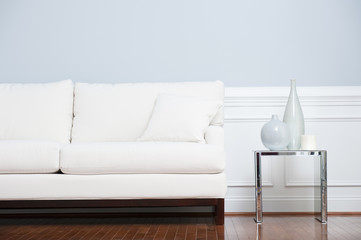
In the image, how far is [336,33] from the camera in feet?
10.6

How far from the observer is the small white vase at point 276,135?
2.74m

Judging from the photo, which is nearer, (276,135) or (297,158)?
(276,135)

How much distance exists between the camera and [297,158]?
3146mm

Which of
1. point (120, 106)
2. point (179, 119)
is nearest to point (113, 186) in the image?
point (179, 119)

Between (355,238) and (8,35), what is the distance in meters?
2.67

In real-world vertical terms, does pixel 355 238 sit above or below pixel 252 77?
below

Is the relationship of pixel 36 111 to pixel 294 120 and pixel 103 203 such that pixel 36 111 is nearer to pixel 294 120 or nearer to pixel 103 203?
pixel 103 203

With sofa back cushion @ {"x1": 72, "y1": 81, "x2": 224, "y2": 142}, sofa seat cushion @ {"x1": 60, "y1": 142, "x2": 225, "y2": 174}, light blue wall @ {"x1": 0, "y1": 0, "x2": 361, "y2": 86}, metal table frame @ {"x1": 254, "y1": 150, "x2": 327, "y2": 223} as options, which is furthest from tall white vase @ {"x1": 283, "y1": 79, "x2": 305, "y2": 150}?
sofa seat cushion @ {"x1": 60, "y1": 142, "x2": 225, "y2": 174}

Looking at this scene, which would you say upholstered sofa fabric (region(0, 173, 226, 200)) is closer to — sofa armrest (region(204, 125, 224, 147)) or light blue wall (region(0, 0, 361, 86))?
sofa armrest (region(204, 125, 224, 147))

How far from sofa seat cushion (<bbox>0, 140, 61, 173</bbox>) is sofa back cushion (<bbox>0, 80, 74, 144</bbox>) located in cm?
46

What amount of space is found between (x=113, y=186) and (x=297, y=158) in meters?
1.40

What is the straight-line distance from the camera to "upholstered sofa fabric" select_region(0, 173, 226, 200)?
2.39 metres

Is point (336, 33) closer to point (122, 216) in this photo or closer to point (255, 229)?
point (255, 229)

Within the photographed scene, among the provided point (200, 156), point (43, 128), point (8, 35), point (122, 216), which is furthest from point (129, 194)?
point (8, 35)
